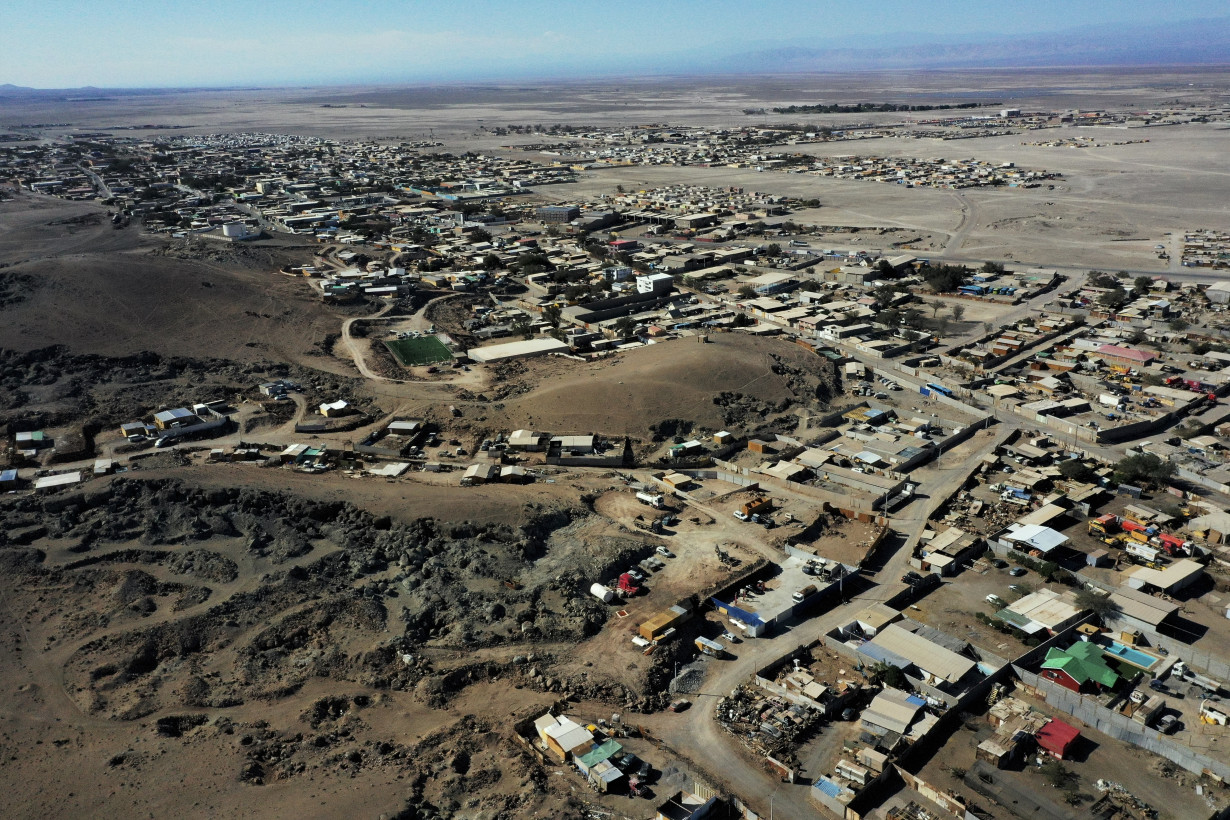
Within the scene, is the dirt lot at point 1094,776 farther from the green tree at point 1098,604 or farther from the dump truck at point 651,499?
the dump truck at point 651,499

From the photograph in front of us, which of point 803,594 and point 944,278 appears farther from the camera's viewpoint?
point 944,278

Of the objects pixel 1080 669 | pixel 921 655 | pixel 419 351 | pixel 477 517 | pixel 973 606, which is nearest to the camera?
pixel 1080 669

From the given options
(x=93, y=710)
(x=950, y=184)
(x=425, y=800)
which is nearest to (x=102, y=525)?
(x=93, y=710)

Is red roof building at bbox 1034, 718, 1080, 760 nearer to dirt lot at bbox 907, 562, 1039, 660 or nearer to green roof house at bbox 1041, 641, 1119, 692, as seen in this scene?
green roof house at bbox 1041, 641, 1119, 692

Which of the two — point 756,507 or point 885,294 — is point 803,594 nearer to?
point 756,507

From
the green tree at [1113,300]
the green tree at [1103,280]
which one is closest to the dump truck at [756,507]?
the green tree at [1113,300]

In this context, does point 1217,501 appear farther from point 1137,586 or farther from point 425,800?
point 425,800

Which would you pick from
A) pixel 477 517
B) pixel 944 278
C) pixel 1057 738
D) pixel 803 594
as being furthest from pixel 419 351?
pixel 1057 738
